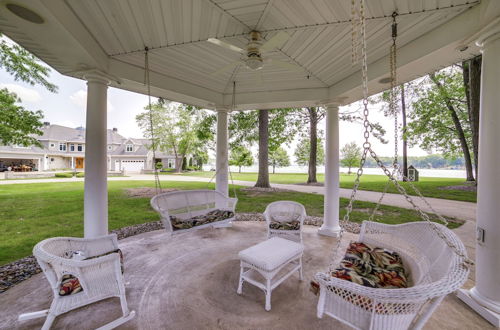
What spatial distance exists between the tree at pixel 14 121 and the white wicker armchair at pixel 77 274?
7399 millimetres

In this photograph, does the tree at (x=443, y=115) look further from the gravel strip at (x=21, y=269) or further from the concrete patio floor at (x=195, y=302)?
the concrete patio floor at (x=195, y=302)

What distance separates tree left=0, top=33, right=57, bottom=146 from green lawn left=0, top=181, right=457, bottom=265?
2.36 m

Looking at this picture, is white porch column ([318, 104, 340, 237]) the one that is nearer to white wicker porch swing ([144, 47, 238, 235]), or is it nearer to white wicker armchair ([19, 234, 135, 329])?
white wicker porch swing ([144, 47, 238, 235])

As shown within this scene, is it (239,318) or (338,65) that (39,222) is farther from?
(338,65)

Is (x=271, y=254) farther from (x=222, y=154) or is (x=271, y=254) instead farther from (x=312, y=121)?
(x=312, y=121)

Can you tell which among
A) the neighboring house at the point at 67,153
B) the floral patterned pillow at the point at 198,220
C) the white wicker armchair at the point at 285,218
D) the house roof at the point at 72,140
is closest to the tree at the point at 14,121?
the floral patterned pillow at the point at 198,220

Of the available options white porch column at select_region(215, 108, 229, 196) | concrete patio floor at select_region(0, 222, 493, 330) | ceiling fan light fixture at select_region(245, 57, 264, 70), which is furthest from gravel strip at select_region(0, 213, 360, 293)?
ceiling fan light fixture at select_region(245, 57, 264, 70)

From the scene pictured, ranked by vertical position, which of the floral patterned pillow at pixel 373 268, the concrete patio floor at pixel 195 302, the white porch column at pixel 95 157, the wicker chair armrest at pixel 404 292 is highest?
the white porch column at pixel 95 157

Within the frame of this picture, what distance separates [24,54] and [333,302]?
33.9 feet

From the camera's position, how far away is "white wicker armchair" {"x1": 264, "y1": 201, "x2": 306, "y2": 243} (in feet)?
12.0

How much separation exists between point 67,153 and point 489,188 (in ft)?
107

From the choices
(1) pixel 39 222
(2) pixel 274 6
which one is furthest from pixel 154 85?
(1) pixel 39 222

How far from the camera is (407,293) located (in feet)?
4.32

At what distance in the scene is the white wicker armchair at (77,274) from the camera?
1.80m
